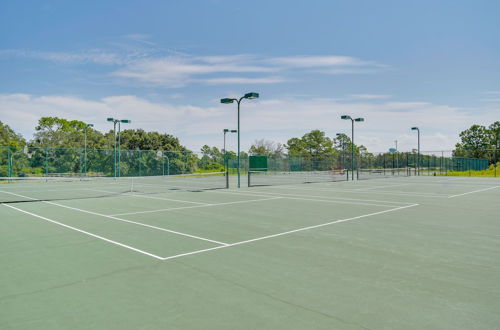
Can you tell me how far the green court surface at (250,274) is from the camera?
358 centimetres

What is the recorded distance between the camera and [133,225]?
8984 mm

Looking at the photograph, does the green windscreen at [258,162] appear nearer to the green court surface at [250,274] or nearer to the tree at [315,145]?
the tree at [315,145]

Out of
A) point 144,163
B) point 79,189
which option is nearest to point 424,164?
point 144,163

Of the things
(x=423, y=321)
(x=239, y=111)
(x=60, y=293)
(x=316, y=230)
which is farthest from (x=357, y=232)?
(x=239, y=111)

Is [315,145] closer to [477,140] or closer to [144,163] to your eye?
[477,140]

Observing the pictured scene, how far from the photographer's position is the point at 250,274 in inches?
195

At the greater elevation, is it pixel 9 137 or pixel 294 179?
pixel 9 137

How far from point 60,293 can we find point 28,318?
68 cm

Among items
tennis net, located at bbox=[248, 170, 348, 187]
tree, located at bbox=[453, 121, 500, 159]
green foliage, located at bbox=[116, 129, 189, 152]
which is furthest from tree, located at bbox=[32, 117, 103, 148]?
tree, located at bbox=[453, 121, 500, 159]

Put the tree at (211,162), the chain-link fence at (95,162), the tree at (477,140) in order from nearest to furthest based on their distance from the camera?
the chain-link fence at (95,162) → the tree at (211,162) → the tree at (477,140)

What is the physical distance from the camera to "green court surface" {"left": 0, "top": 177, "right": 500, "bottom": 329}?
3584 mm

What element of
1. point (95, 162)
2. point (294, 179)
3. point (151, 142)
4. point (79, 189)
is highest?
point (151, 142)

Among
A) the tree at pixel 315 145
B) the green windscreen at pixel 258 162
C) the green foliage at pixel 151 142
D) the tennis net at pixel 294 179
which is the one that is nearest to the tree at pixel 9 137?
the green foliage at pixel 151 142

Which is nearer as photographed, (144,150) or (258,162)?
(144,150)
